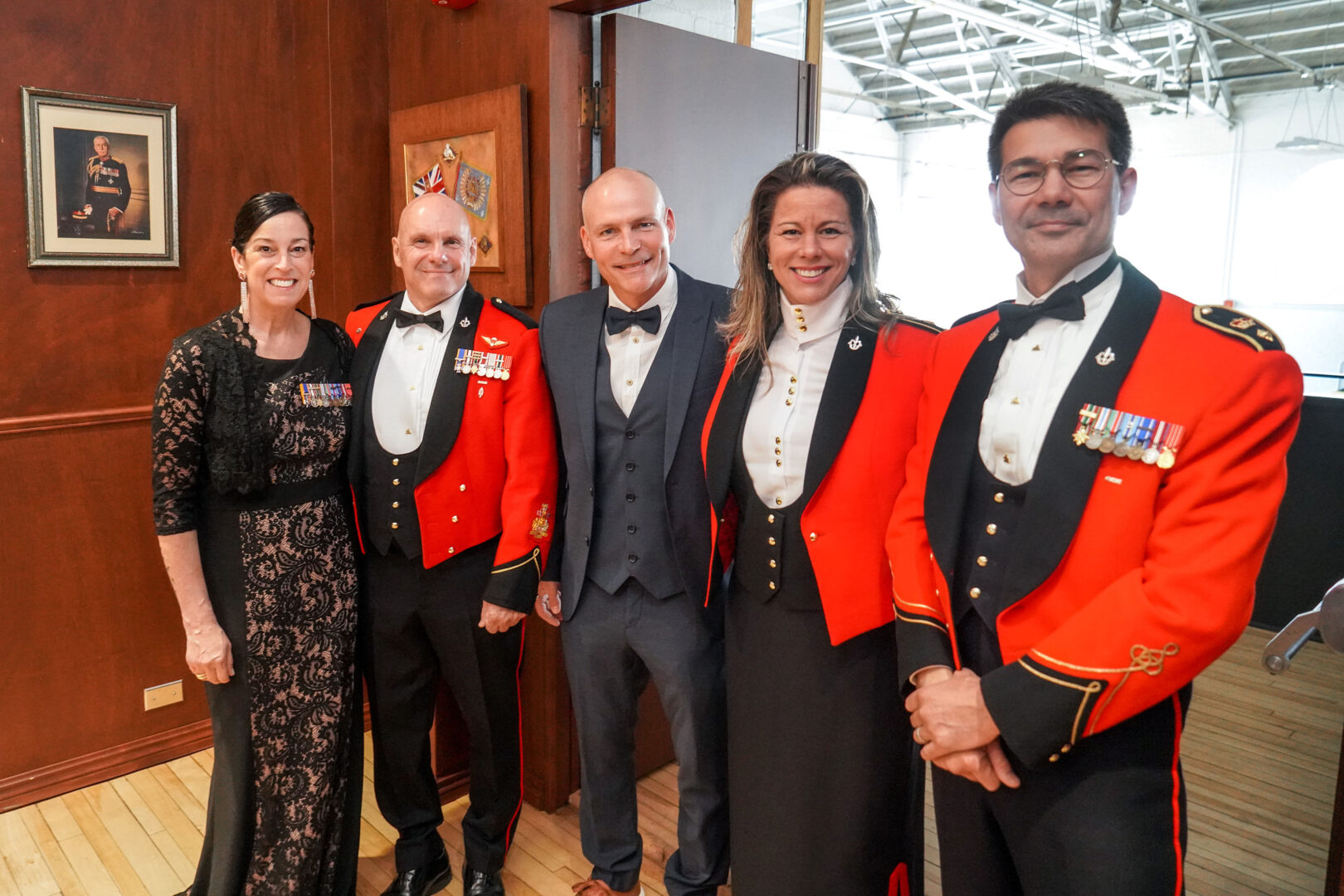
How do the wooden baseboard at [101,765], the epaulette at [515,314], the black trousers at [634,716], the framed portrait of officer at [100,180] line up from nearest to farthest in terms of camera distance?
the black trousers at [634,716]
the epaulette at [515,314]
the framed portrait of officer at [100,180]
the wooden baseboard at [101,765]

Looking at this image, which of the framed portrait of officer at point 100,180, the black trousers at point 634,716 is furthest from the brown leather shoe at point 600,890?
the framed portrait of officer at point 100,180

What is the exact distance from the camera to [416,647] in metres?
2.48

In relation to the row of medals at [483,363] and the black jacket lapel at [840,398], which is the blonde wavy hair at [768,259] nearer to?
the black jacket lapel at [840,398]

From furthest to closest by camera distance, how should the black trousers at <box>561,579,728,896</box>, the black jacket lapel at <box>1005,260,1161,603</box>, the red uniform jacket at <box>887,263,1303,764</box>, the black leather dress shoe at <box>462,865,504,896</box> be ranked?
the black leather dress shoe at <box>462,865,504,896</box>, the black trousers at <box>561,579,728,896</box>, the black jacket lapel at <box>1005,260,1161,603</box>, the red uniform jacket at <box>887,263,1303,764</box>

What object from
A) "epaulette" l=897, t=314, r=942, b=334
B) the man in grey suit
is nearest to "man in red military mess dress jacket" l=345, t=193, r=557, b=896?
the man in grey suit

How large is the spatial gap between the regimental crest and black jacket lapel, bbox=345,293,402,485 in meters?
0.47

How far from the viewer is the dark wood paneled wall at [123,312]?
288 centimetres

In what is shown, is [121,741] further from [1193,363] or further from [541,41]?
[1193,363]

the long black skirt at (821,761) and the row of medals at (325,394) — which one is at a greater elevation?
the row of medals at (325,394)

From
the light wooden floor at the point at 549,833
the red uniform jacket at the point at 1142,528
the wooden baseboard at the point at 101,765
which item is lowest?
the light wooden floor at the point at 549,833

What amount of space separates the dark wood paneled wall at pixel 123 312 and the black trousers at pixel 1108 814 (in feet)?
9.52

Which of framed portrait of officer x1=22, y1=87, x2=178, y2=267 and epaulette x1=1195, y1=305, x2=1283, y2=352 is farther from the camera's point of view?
framed portrait of officer x1=22, y1=87, x2=178, y2=267

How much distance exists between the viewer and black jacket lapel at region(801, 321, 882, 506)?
1844 millimetres

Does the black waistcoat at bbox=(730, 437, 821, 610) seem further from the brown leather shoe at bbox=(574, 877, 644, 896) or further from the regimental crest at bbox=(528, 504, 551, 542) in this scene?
the brown leather shoe at bbox=(574, 877, 644, 896)
